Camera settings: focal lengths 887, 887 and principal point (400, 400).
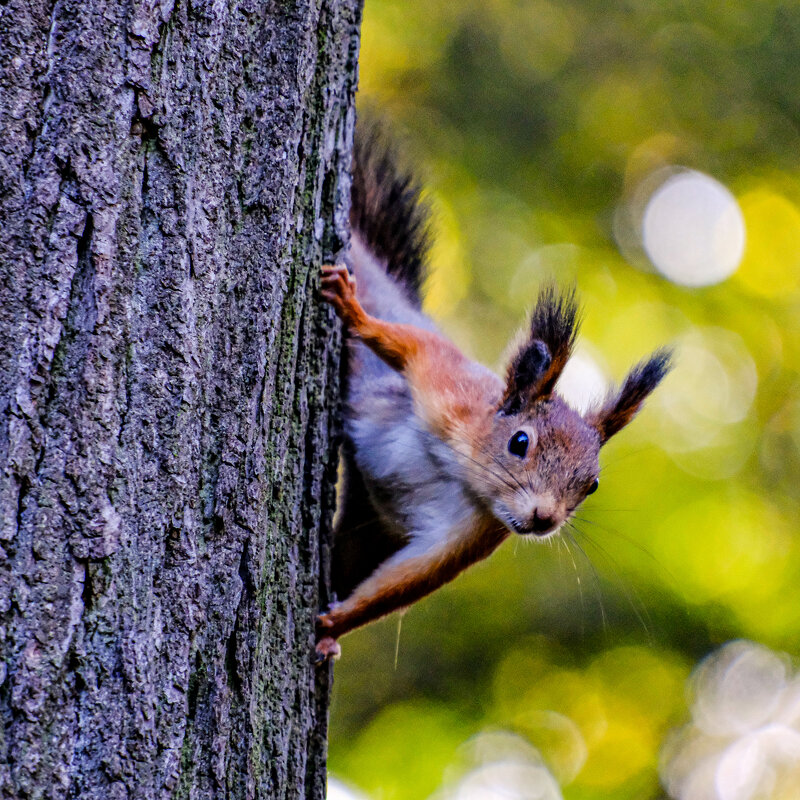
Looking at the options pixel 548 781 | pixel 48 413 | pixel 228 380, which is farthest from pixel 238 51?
pixel 548 781

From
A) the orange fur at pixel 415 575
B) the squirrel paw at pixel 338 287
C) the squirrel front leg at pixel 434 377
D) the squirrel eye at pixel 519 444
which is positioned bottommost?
the orange fur at pixel 415 575

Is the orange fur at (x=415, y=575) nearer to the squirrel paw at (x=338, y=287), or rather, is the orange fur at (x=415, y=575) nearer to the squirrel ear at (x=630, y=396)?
the squirrel ear at (x=630, y=396)

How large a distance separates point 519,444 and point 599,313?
255cm

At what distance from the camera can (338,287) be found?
1.81 m

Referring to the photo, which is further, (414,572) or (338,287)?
(414,572)

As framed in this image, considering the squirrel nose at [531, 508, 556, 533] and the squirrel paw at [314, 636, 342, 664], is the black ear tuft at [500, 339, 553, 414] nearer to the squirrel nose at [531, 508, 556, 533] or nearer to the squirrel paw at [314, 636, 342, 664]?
the squirrel nose at [531, 508, 556, 533]

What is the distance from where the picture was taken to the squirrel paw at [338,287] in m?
1.78

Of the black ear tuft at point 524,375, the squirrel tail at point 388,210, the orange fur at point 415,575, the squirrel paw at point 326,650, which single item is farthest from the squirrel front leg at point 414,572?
the squirrel tail at point 388,210

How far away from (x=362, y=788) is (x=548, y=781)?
1007 millimetres

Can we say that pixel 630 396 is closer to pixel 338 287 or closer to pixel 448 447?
pixel 448 447

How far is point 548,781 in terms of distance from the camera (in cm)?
466

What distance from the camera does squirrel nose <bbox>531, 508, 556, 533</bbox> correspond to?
7.19 feet

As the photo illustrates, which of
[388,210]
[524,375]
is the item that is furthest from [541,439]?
[388,210]

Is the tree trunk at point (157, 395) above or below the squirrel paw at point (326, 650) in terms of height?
above
